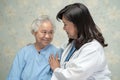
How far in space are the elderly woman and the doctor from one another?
11.5 inches

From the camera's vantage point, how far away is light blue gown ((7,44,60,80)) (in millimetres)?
2031

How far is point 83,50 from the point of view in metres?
1.66

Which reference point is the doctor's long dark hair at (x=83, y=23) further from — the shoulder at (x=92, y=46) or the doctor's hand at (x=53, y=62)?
the doctor's hand at (x=53, y=62)

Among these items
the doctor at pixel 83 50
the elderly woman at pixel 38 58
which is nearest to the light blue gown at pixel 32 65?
the elderly woman at pixel 38 58

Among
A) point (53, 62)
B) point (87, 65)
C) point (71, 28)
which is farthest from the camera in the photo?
point (53, 62)

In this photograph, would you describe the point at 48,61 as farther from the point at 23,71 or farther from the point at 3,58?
the point at 3,58

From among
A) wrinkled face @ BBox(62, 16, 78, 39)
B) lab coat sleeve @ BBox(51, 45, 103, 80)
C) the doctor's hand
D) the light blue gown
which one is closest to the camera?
lab coat sleeve @ BBox(51, 45, 103, 80)

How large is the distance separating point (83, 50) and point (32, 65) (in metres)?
0.57

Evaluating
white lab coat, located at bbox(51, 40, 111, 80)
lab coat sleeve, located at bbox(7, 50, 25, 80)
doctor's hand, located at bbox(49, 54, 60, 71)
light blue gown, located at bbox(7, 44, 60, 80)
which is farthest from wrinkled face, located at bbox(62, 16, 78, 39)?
Result: lab coat sleeve, located at bbox(7, 50, 25, 80)

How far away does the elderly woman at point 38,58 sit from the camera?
204cm

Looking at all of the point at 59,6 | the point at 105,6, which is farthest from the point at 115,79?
the point at 59,6

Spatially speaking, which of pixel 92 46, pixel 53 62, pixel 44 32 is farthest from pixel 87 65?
pixel 44 32

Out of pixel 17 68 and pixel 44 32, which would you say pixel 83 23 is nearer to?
pixel 44 32

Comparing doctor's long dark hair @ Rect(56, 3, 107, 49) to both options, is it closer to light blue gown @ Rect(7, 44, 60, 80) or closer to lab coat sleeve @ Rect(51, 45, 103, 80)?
lab coat sleeve @ Rect(51, 45, 103, 80)
